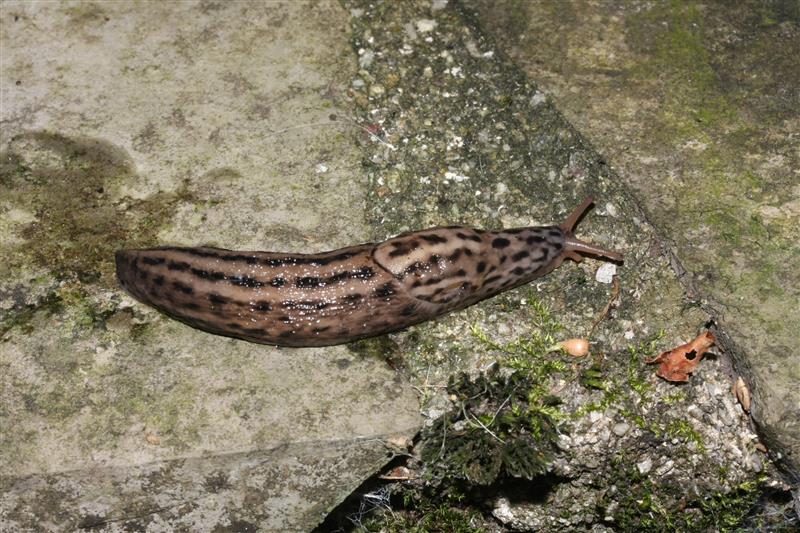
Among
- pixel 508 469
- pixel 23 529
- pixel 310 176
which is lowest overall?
pixel 23 529

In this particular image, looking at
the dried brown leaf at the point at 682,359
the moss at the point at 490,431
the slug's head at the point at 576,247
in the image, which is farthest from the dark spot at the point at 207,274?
the dried brown leaf at the point at 682,359

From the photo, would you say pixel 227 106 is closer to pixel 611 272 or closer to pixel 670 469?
pixel 611 272

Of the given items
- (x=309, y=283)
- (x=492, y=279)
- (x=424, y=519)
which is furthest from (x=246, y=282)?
(x=424, y=519)

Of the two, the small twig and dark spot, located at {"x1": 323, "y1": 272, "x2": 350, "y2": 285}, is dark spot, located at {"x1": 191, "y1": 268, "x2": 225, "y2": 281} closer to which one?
dark spot, located at {"x1": 323, "y1": 272, "x2": 350, "y2": 285}

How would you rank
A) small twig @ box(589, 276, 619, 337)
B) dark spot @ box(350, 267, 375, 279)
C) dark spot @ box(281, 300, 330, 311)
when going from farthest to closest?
small twig @ box(589, 276, 619, 337)
dark spot @ box(350, 267, 375, 279)
dark spot @ box(281, 300, 330, 311)

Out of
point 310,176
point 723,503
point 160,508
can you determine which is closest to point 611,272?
point 723,503

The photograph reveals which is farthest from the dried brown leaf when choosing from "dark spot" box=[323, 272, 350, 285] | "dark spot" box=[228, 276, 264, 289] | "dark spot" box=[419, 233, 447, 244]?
"dark spot" box=[228, 276, 264, 289]
